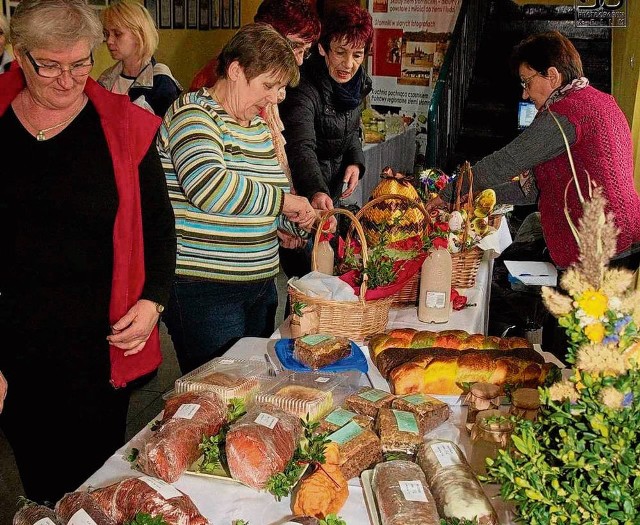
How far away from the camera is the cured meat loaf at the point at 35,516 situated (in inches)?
46.3

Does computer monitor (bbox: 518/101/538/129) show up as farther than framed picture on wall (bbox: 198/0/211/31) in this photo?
No

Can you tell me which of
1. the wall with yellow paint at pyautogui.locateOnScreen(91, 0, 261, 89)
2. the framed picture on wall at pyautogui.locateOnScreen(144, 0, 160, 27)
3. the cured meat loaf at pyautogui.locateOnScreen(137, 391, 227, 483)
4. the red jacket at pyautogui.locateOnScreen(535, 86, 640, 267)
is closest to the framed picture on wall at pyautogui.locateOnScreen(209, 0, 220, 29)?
the wall with yellow paint at pyautogui.locateOnScreen(91, 0, 261, 89)

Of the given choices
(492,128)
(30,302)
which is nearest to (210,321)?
(30,302)

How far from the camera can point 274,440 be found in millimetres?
1403

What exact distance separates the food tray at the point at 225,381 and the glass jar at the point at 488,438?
19.7 inches

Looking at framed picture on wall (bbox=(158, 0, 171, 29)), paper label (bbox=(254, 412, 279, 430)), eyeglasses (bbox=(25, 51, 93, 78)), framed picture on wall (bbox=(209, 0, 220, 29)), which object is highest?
framed picture on wall (bbox=(209, 0, 220, 29))

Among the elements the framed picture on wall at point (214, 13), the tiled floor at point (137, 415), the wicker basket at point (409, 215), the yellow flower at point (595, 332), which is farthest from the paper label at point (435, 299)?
the framed picture on wall at point (214, 13)

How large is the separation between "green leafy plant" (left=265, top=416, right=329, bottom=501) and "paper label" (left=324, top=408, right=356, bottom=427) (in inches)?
3.0

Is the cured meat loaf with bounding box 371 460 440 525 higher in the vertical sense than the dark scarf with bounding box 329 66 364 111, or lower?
lower

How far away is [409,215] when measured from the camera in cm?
248

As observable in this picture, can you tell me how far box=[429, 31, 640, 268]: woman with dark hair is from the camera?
2.64m

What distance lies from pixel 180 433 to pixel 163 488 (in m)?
0.19

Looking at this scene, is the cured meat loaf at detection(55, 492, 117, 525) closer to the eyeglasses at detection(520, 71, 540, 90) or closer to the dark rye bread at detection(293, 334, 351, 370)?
the dark rye bread at detection(293, 334, 351, 370)

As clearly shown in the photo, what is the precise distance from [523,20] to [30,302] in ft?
21.0
